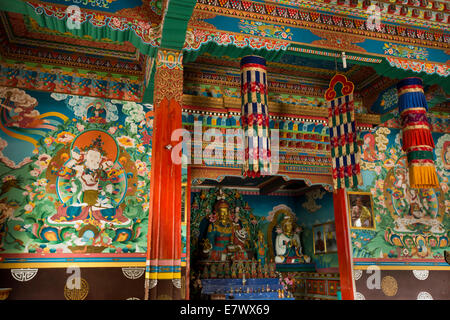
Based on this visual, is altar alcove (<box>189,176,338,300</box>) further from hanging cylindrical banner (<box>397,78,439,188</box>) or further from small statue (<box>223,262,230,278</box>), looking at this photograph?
hanging cylindrical banner (<box>397,78,439,188</box>)

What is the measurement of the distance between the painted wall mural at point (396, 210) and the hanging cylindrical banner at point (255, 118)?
2901mm

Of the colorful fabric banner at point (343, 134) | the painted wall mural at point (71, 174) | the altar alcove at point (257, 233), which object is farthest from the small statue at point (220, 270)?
the colorful fabric banner at point (343, 134)

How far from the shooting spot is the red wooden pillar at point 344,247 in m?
6.60

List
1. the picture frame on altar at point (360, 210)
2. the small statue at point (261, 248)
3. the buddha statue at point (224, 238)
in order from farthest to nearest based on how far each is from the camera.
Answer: the small statue at point (261, 248) → the buddha statue at point (224, 238) → the picture frame on altar at point (360, 210)

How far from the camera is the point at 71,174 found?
5758 millimetres

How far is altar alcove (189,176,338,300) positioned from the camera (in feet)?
28.7

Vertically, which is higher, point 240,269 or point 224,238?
point 224,238

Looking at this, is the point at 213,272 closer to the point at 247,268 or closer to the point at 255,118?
the point at 247,268

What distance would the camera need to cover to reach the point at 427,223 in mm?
7250

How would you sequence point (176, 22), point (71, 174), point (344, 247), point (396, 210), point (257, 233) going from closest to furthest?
point (176, 22) < point (71, 174) < point (344, 247) < point (396, 210) < point (257, 233)

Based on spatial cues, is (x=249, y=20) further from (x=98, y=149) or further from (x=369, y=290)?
(x=369, y=290)

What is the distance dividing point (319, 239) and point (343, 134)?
449cm

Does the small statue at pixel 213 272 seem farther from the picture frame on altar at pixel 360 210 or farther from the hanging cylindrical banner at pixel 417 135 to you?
the hanging cylindrical banner at pixel 417 135

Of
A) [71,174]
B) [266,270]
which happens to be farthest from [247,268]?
[71,174]
